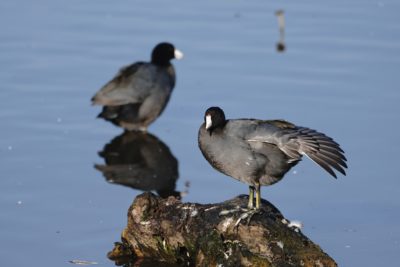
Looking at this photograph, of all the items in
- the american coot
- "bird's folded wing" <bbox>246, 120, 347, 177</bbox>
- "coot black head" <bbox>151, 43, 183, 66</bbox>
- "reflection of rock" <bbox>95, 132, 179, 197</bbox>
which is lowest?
"reflection of rock" <bbox>95, 132, 179, 197</bbox>

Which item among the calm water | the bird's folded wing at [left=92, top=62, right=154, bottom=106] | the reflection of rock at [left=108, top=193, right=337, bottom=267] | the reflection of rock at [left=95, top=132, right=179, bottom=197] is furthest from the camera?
the bird's folded wing at [left=92, top=62, right=154, bottom=106]

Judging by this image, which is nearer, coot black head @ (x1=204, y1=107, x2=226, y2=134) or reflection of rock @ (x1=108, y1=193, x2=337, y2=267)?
reflection of rock @ (x1=108, y1=193, x2=337, y2=267)

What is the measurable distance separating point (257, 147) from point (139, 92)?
4.39 meters

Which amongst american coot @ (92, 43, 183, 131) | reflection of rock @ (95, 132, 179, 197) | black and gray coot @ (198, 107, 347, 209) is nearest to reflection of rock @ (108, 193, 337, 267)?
black and gray coot @ (198, 107, 347, 209)

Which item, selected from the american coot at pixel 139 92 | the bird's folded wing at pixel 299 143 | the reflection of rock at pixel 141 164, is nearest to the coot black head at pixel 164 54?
the american coot at pixel 139 92

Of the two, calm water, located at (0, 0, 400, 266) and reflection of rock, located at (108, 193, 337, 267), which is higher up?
calm water, located at (0, 0, 400, 266)

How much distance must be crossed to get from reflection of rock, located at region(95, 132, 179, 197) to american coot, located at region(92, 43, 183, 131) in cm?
25

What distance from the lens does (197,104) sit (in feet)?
31.9

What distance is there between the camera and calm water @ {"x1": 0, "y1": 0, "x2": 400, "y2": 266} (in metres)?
7.11

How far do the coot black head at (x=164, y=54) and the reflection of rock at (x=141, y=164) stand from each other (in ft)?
3.59

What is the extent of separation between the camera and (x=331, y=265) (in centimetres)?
575

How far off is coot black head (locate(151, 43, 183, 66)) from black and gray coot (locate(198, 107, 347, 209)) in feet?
14.2

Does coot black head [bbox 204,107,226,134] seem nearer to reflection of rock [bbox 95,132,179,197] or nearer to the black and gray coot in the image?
the black and gray coot

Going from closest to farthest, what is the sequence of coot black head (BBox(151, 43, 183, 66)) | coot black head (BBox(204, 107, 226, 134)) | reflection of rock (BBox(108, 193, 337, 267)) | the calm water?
A: reflection of rock (BBox(108, 193, 337, 267))
coot black head (BBox(204, 107, 226, 134))
the calm water
coot black head (BBox(151, 43, 183, 66))
